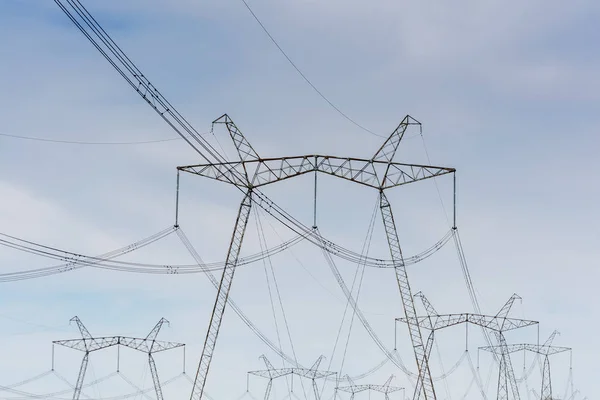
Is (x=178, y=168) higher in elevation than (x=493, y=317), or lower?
lower

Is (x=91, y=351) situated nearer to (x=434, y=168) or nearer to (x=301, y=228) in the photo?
(x=301, y=228)

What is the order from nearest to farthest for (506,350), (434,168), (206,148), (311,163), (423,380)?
(206,148) → (311,163) → (434,168) → (423,380) → (506,350)

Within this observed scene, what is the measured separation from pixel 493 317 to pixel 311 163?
115 feet

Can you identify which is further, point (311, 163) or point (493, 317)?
point (493, 317)

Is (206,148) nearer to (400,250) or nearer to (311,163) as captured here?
(311,163)

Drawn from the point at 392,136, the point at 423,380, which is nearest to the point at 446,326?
the point at 423,380

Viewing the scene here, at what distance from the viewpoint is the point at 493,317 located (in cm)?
8356

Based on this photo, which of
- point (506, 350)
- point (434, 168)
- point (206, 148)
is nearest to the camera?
point (206, 148)

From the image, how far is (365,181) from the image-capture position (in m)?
57.2

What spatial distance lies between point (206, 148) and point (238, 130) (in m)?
7.03

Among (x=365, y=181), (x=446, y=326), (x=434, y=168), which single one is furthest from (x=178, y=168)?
(x=446, y=326)

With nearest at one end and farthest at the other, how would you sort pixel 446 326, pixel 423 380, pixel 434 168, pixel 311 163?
pixel 311 163
pixel 434 168
pixel 423 380
pixel 446 326

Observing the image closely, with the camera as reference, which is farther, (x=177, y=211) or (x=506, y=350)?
(x=506, y=350)

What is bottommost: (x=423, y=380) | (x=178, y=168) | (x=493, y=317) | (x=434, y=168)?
(x=423, y=380)
